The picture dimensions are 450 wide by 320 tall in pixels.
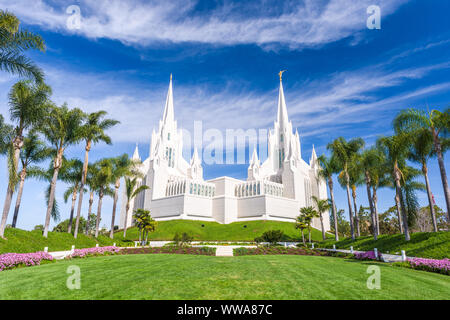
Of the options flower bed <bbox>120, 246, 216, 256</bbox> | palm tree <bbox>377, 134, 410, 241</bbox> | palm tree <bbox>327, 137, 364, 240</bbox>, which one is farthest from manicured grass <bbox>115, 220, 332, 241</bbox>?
palm tree <bbox>377, 134, 410, 241</bbox>

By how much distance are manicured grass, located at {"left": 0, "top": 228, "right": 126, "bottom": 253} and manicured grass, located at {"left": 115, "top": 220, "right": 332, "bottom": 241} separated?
23957mm

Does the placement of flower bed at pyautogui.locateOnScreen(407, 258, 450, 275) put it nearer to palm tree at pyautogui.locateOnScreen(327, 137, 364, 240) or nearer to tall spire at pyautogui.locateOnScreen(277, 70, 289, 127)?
palm tree at pyautogui.locateOnScreen(327, 137, 364, 240)

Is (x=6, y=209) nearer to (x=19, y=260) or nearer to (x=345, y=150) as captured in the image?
(x=19, y=260)

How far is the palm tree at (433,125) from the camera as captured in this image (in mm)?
17608

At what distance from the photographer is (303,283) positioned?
816 cm

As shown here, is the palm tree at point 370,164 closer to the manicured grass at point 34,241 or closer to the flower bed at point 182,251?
the flower bed at point 182,251

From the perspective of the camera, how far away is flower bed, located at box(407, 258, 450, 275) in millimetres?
12758

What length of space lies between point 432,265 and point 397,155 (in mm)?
10633

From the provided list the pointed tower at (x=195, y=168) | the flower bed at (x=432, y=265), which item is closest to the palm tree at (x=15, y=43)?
the flower bed at (x=432, y=265)

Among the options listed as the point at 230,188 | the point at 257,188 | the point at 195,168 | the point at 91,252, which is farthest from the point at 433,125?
the point at 195,168

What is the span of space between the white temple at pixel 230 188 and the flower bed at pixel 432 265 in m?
46.8

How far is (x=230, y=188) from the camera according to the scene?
7112cm

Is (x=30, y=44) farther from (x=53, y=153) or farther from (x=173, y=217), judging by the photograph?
(x=173, y=217)
